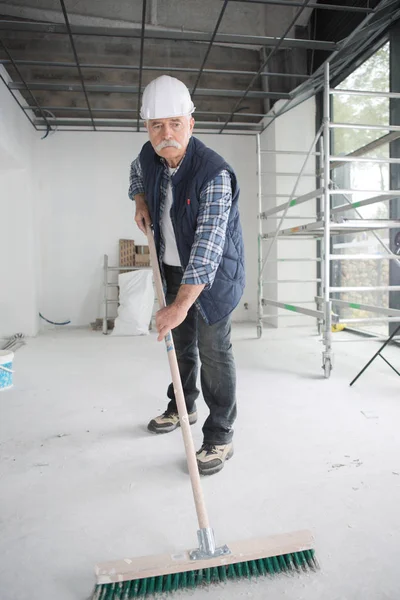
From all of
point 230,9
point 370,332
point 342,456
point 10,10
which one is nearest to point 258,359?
point 370,332

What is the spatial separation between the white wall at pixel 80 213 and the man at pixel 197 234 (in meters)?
3.52

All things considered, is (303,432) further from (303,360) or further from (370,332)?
(370,332)

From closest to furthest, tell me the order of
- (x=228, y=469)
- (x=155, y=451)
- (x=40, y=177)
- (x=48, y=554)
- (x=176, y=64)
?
1. (x=48, y=554)
2. (x=228, y=469)
3. (x=155, y=451)
4. (x=176, y=64)
5. (x=40, y=177)

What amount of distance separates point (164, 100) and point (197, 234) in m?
0.42

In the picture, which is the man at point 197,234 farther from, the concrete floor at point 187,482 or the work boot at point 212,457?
the concrete floor at point 187,482

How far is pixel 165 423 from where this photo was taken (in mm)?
1935

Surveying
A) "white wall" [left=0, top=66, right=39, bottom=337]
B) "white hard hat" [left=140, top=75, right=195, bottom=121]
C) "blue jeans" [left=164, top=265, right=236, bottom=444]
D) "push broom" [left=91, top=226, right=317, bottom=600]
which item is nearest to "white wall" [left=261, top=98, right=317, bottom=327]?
"white wall" [left=0, top=66, right=39, bottom=337]

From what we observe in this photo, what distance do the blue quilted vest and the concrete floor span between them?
600 mm

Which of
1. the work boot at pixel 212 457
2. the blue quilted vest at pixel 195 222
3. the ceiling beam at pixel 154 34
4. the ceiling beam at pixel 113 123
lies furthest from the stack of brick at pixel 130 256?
the work boot at pixel 212 457

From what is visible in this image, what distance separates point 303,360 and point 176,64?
11.1ft

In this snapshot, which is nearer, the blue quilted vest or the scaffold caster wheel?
the blue quilted vest

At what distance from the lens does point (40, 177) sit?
5.12 metres

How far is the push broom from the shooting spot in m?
0.98

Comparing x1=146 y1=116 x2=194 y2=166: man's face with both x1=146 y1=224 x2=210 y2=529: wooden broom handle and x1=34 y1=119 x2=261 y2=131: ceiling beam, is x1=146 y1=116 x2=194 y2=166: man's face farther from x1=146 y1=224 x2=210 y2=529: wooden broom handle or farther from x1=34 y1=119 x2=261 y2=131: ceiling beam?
x1=34 y1=119 x2=261 y2=131: ceiling beam
